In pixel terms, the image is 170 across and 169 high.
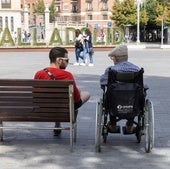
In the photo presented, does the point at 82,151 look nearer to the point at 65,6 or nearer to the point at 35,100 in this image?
the point at 35,100

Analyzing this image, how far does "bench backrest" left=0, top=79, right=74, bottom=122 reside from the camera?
6082 millimetres

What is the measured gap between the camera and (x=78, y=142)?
265 inches

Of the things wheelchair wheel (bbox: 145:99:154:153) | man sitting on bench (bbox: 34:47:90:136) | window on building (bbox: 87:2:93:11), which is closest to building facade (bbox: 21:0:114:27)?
window on building (bbox: 87:2:93:11)

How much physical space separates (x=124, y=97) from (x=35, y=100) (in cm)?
109

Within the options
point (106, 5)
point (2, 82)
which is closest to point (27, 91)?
point (2, 82)

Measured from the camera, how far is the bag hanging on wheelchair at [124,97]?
598 cm

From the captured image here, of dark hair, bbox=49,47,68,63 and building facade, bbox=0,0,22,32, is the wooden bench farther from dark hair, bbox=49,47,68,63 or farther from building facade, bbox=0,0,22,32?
building facade, bbox=0,0,22,32

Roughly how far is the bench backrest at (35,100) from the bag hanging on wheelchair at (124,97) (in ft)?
1.64

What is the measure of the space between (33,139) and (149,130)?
171cm

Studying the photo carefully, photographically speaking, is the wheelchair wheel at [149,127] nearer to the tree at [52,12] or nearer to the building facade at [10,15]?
the building facade at [10,15]

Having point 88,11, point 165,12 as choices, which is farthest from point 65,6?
point 165,12

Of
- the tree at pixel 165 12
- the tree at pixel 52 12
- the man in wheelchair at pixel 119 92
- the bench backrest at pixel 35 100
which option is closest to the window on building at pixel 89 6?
the tree at pixel 52 12

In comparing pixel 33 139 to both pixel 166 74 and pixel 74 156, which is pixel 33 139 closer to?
pixel 74 156

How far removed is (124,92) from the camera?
5.98 m
